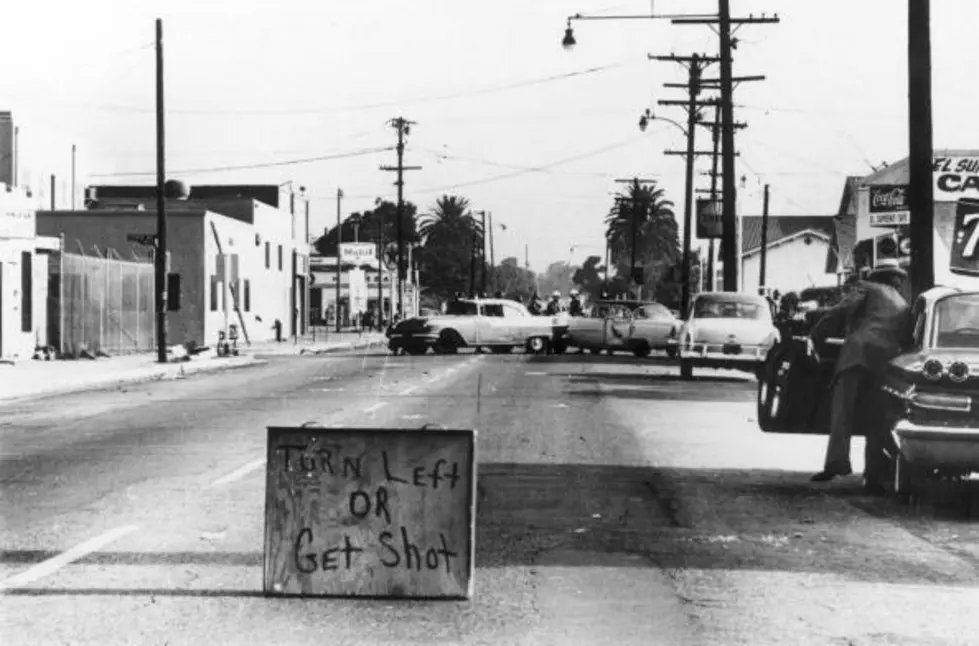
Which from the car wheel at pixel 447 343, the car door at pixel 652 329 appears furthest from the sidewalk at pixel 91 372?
the car door at pixel 652 329

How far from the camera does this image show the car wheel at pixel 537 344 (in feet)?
163

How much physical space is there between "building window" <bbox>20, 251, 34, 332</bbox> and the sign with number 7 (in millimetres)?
24929

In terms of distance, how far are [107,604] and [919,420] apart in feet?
20.8

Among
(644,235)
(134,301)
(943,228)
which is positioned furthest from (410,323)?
(644,235)

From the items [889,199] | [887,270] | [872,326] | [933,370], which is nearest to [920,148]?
[887,270]

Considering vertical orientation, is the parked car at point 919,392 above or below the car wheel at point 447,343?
above

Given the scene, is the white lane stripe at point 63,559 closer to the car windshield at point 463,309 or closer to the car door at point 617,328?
the car door at point 617,328

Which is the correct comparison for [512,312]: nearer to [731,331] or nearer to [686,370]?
[686,370]

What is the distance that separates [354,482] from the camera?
769 cm

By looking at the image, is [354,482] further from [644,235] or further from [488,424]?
[644,235]

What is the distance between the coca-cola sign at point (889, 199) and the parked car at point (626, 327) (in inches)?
330

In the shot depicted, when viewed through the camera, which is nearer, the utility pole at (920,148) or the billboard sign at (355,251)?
the utility pole at (920,148)

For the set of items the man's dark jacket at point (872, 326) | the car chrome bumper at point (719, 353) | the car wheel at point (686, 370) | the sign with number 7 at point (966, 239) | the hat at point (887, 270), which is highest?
the sign with number 7 at point (966, 239)

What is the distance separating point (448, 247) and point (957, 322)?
13695 centimetres
